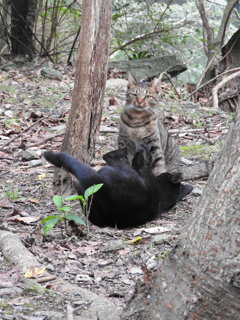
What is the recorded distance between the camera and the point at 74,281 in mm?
3229

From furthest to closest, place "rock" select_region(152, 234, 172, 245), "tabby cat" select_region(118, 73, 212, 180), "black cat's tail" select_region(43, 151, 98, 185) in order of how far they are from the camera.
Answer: "tabby cat" select_region(118, 73, 212, 180)
"black cat's tail" select_region(43, 151, 98, 185)
"rock" select_region(152, 234, 172, 245)

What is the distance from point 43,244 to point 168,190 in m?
1.46

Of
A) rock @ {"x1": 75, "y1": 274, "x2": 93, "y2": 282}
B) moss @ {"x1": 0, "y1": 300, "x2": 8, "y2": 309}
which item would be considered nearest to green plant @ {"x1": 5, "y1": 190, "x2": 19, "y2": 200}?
rock @ {"x1": 75, "y1": 274, "x2": 93, "y2": 282}

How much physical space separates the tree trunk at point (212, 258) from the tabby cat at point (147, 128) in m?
3.25

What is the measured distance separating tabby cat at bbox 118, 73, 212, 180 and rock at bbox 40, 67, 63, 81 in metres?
4.83

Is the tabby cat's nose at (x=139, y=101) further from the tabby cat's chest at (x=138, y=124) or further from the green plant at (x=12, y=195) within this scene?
the green plant at (x=12, y=195)

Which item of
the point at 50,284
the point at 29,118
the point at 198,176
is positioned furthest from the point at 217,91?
the point at 50,284

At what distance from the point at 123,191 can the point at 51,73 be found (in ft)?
20.9

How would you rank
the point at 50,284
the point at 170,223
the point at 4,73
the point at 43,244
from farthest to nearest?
the point at 4,73
the point at 170,223
the point at 43,244
the point at 50,284

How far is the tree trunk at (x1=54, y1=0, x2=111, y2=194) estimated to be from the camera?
4.66 m

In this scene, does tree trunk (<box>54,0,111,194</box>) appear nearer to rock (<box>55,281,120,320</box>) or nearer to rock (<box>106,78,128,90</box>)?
rock (<box>55,281,120,320</box>)

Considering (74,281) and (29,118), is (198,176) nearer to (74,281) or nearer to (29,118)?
(74,281)

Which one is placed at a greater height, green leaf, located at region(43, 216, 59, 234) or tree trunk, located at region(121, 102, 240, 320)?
tree trunk, located at region(121, 102, 240, 320)

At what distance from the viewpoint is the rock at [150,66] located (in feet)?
36.1
